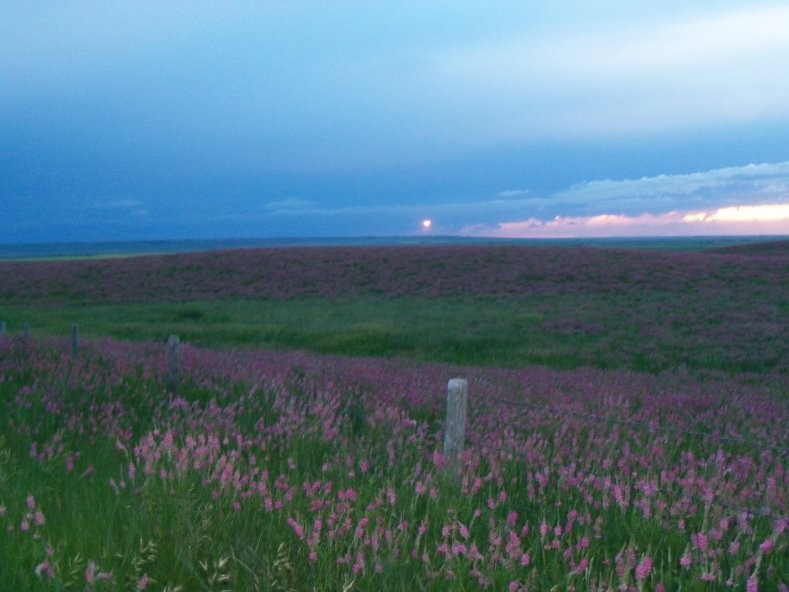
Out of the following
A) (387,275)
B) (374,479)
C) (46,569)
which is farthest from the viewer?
(387,275)

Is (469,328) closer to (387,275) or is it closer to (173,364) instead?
(173,364)

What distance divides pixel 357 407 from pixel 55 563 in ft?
16.5

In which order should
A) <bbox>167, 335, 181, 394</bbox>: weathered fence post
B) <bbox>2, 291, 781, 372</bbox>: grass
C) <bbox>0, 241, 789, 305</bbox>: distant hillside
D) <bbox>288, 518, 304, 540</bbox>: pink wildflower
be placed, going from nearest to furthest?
1. <bbox>288, 518, 304, 540</bbox>: pink wildflower
2. <bbox>167, 335, 181, 394</bbox>: weathered fence post
3. <bbox>2, 291, 781, 372</bbox>: grass
4. <bbox>0, 241, 789, 305</bbox>: distant hillside

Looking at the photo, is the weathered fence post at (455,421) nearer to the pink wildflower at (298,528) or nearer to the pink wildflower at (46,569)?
the pink wildflower at (298,528)

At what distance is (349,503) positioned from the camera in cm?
485

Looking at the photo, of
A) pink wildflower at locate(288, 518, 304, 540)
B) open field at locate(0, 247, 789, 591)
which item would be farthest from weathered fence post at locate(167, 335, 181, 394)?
pink wildflower at locate(288, 518, 304, 540)

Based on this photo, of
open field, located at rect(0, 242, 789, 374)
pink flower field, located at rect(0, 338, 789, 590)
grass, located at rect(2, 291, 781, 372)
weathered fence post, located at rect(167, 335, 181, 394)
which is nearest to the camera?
pink flower field, located at rect(0, 338, 789, 590)

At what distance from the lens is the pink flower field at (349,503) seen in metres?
3.86

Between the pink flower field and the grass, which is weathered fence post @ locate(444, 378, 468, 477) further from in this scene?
the grass

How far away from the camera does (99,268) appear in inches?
1991

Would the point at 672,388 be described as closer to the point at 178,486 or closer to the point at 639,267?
the point at 178,486

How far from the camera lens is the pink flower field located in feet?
12.7

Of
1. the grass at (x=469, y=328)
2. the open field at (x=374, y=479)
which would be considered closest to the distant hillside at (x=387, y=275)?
the grass at (x=469, y=328)

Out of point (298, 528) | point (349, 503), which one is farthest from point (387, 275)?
point (298, 528)
